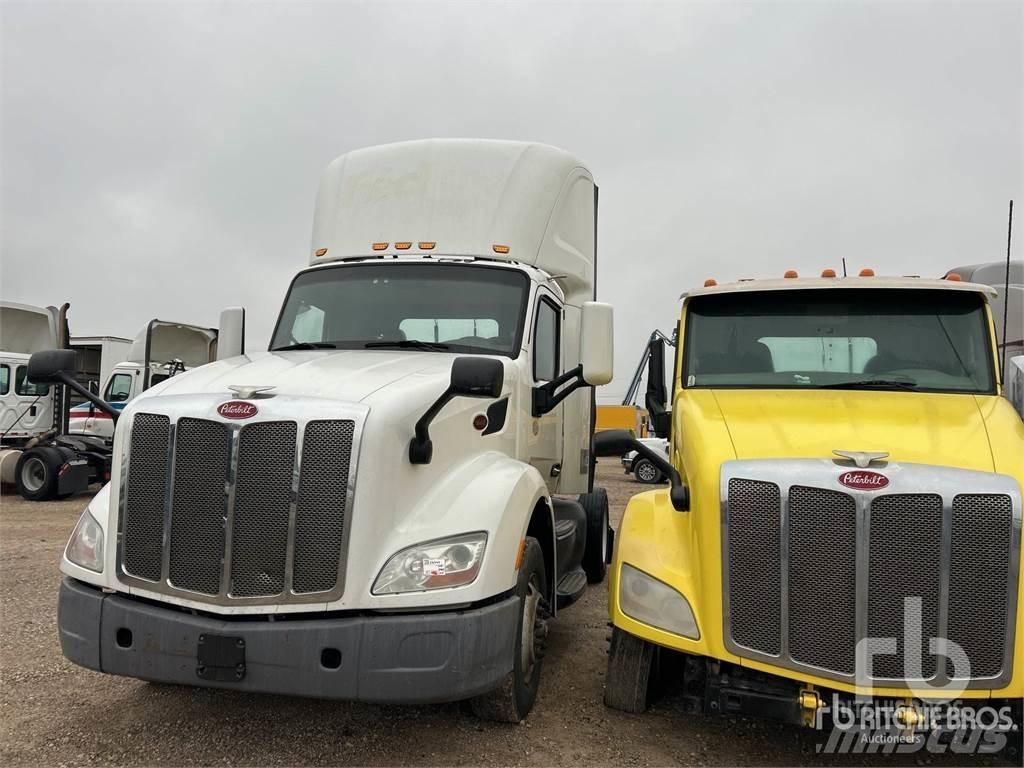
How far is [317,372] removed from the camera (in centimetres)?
381

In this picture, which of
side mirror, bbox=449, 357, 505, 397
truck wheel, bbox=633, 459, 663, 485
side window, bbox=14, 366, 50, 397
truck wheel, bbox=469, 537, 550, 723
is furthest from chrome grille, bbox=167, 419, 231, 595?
truck wheel, bbox=633, 459, 663, 485

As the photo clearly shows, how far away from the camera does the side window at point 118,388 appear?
14.3 metres

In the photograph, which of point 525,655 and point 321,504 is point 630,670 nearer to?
point 525,655

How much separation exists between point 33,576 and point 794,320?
7573 millimetres

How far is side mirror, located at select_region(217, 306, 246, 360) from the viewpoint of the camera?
5.59 m

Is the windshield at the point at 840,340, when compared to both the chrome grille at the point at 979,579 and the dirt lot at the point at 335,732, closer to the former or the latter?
the chrome grille at the point at 979,579

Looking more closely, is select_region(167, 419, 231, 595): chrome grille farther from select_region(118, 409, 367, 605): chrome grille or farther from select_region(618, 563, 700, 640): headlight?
select_region(618, 563, 700, 640): headlight

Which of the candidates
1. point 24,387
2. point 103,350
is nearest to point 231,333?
point 24,387

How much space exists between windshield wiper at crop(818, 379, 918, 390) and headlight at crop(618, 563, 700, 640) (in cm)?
173

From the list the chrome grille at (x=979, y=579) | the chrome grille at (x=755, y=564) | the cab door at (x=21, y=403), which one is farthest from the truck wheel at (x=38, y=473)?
the chrome grille at (x=979, y=579)

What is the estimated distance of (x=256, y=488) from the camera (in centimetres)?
322

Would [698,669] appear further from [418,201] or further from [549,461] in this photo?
[418,201]

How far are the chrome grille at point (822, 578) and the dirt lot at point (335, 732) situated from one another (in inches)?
31.5

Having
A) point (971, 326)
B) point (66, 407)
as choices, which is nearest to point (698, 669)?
point (971, 326)
